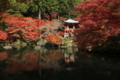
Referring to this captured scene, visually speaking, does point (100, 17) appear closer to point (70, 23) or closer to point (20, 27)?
point (20, 27)

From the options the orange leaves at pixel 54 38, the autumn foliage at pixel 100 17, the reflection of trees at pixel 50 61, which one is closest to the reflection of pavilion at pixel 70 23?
the orange leaves at pixel 54 38

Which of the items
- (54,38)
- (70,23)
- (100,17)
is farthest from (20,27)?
(100,17)

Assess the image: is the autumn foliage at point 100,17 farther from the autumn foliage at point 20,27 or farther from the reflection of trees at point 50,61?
the autumn foliage at point 20,27

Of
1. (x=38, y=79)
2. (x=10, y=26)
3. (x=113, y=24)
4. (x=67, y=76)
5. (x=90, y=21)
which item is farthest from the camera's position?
(x=10, y=26)

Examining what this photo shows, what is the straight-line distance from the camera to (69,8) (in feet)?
68.1

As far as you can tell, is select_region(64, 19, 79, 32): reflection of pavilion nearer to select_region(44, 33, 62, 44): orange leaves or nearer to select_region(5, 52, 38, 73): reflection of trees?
select_region(44, 33, 62, 44): orange leaves

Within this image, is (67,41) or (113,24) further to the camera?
(67,41)

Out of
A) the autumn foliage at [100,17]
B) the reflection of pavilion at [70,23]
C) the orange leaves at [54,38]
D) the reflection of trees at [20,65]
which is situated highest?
the reflection of pavilion at [70,23]

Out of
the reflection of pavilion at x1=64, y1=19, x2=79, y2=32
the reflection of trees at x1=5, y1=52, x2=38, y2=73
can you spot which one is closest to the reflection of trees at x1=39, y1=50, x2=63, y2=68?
the reflection of trees at x1=5, y1=52, x2=38, y2=73

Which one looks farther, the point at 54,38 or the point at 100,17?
the point at 54,38

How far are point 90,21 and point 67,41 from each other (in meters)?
9.23

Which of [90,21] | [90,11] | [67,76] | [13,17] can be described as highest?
[13,17]

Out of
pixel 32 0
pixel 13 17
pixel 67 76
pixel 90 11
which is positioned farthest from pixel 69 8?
pixel 67 76

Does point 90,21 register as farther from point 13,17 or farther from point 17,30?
Result: point 13,17
